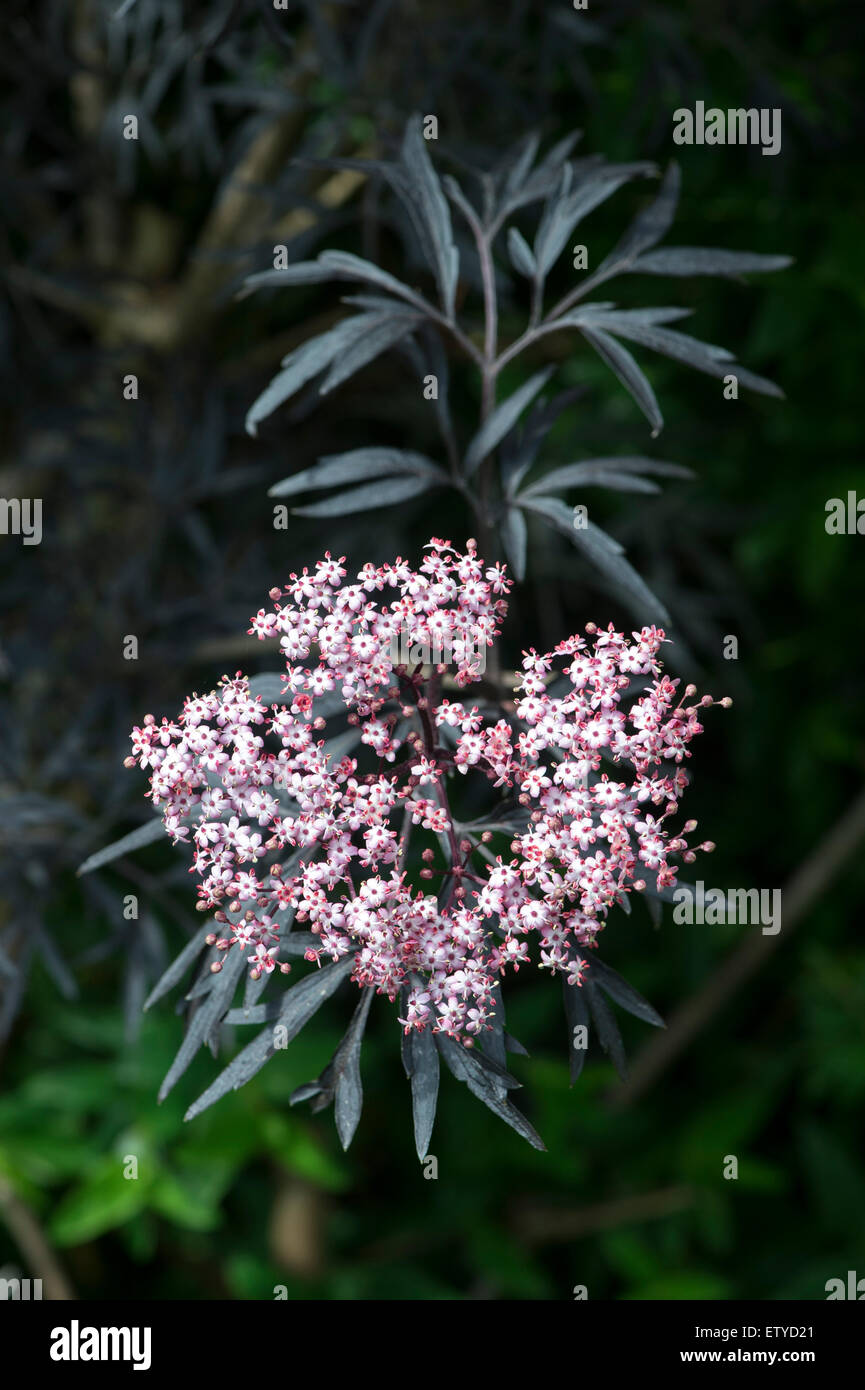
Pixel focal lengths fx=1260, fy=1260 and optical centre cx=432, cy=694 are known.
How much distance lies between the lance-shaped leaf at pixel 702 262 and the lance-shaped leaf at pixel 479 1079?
1.64 ft

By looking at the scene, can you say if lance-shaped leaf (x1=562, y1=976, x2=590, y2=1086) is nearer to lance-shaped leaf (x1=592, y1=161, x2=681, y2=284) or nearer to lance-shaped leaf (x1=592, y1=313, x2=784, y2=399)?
lance-shaped leaf (x1=592, y1=313, x2=784, y2=399)

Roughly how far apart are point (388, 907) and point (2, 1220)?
5.18 ft

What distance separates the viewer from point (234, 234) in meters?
1.51

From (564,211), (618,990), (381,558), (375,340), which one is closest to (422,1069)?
(618,990)

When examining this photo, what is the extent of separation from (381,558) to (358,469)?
0.77 metres

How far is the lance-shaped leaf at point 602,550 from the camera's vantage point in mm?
711

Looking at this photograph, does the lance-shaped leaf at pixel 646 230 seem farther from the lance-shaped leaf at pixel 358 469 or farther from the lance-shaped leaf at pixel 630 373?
the lance-shaped leaf at pixel 358 469

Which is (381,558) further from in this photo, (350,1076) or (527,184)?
(350,1076)

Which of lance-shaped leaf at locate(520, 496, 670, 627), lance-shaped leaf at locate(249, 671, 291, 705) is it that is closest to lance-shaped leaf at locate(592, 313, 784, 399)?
lance-shaped leaf at locate(520, 496, 670, 627)

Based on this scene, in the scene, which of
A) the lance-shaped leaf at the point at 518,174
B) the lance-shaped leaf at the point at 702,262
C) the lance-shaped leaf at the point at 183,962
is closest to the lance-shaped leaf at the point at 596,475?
the lance-shaped leaf at the point at 702,262

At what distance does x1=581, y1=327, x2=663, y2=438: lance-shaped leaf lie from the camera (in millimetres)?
730

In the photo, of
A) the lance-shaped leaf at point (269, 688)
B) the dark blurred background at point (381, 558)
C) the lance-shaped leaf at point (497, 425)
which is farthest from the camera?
the dark blurred background at point (381, 558)

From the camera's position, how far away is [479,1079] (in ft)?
1.95

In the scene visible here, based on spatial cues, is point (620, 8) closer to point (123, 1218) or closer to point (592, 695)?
point (592, 695)
